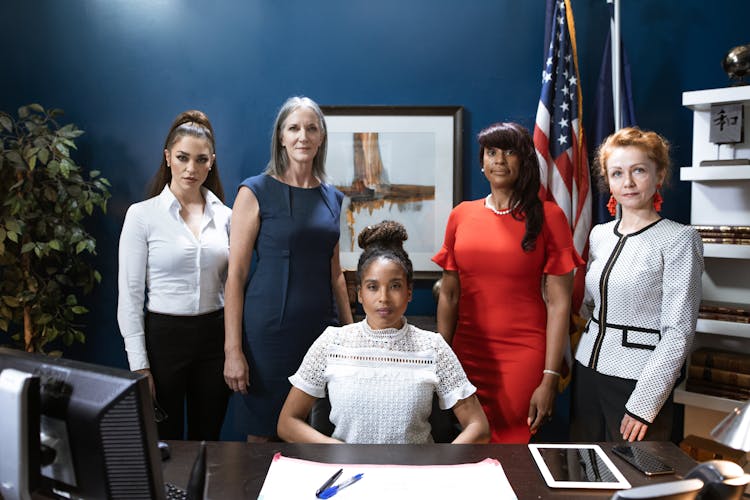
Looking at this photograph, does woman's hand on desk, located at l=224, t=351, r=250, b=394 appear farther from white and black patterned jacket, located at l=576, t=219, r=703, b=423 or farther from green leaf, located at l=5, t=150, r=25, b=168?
green leaf, located at l=5, t=150, r=25, b=168

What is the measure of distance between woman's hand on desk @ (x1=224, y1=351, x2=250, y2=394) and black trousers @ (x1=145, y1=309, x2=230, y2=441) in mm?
113

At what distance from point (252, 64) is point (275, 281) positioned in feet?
4.56

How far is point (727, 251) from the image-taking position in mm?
2541

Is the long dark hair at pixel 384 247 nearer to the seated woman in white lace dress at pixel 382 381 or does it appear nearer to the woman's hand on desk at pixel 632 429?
the seated woman in white lace dress at pixel 382 381

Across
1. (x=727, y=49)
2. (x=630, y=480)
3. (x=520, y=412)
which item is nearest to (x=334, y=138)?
(x=520, y=412)

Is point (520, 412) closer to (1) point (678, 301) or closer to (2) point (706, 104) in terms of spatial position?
(1) point (678, 301)

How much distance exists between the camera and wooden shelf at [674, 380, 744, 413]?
252 centimetres

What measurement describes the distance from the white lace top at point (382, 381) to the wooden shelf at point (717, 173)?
4.98 feet

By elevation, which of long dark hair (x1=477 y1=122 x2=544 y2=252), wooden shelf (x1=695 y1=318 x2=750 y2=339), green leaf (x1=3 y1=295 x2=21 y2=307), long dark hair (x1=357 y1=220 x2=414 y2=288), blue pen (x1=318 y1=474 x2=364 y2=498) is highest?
long dark hair (x1=477 y1=122 x2=544 y2=252)

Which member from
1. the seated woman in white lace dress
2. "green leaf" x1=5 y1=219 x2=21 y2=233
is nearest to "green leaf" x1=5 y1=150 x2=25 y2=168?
"green leaf" x1=5 y1=219 x2=21 y2=233

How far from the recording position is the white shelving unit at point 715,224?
255 cm

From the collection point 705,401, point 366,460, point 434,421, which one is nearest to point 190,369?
point 434,421

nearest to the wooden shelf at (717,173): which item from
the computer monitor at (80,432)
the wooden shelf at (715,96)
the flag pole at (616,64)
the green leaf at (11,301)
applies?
the wooden shelf at (715,96)

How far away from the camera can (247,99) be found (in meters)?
3.11
